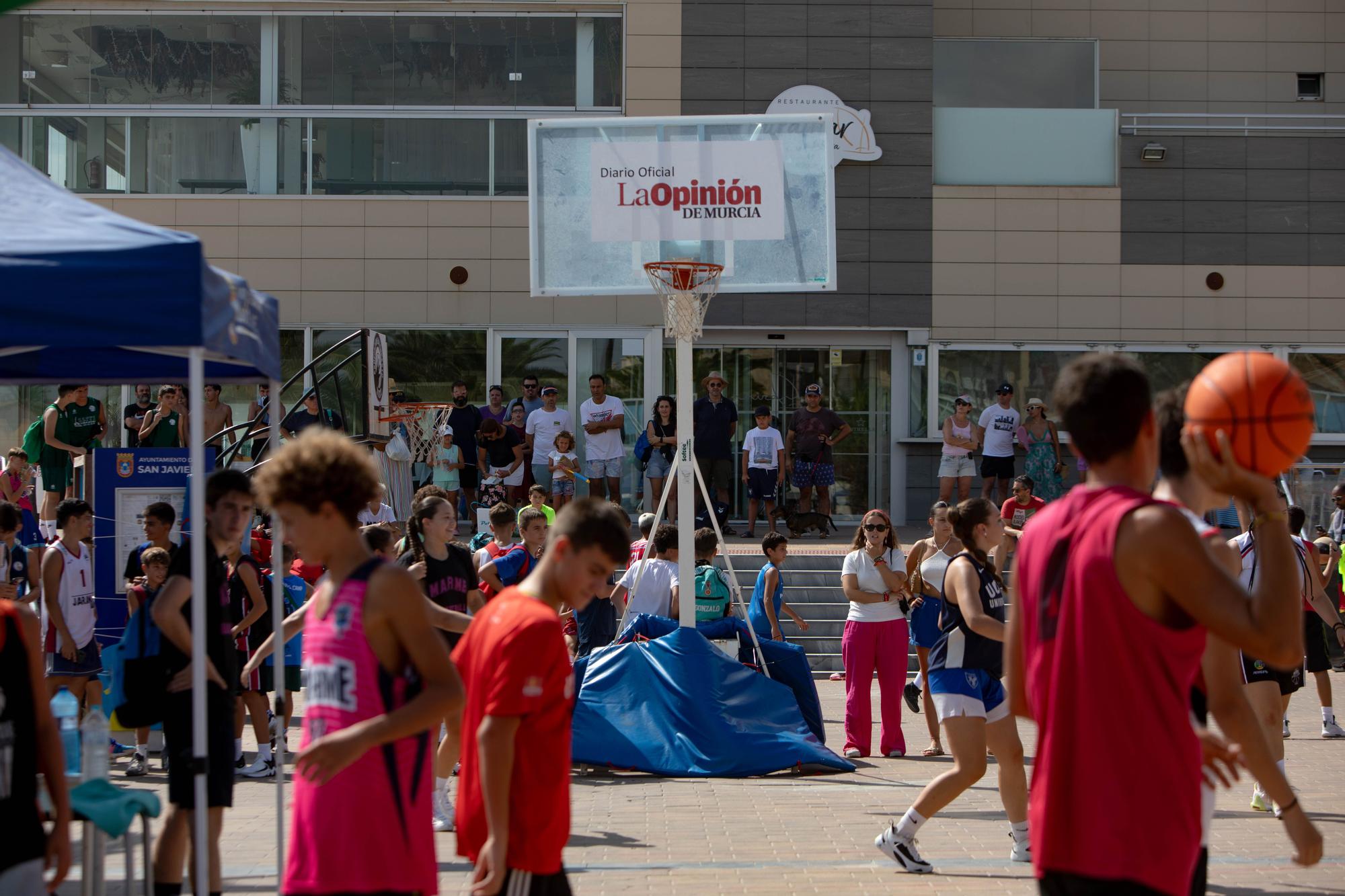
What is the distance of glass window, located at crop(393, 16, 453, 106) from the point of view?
72.8 ft

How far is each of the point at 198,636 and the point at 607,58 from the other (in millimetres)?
18602

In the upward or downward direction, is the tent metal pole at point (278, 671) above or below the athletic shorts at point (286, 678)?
above

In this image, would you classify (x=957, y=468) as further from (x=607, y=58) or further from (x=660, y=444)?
(x=607, y=58)

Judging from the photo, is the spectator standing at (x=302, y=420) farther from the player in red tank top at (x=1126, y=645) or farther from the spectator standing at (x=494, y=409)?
the player in red tank top at (x=1126, y=645)

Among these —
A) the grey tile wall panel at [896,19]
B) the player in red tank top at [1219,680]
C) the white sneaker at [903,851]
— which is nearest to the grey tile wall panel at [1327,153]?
the grey tile wall panel at [896,19]

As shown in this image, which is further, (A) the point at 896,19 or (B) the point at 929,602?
(A) the point at 896,19

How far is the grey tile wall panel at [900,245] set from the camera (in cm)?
2222

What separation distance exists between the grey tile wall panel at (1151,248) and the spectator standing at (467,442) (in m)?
10.8

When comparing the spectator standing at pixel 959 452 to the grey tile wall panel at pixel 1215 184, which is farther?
the grey tile wall panel at pixel 1215 184

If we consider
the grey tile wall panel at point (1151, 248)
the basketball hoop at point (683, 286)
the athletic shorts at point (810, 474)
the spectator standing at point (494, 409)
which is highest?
the grey tile wall panel at point (1151, 248)

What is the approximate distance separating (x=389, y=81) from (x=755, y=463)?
880cm

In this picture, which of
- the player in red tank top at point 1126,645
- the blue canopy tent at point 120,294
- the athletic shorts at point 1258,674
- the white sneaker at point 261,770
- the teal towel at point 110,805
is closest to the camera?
the player in red tank top at point 1126,645

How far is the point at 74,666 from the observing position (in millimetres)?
10023

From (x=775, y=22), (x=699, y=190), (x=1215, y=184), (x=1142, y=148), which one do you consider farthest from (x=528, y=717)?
Result: (x=1215, y=184)
